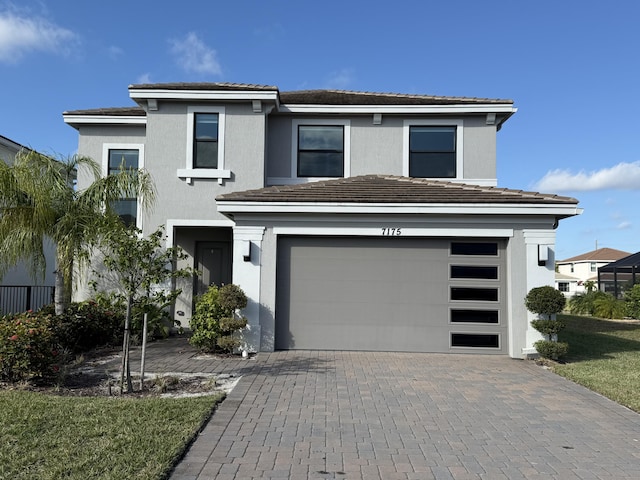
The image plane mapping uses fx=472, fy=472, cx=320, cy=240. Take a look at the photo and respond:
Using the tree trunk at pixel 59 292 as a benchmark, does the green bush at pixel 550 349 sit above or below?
below

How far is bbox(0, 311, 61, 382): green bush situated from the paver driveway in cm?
301

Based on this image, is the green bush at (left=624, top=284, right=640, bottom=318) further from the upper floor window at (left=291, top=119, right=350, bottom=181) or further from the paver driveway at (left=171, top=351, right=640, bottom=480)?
the upper floor window at (left=291, top=119, right=350, bottom=181)

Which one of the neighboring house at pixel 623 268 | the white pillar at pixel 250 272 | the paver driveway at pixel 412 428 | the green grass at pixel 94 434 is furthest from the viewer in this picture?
the neighboring house at pixel 623 268

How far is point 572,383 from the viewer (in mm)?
7965

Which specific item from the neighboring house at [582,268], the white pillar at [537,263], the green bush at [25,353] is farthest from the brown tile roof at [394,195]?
the neighboring house at [582,268]

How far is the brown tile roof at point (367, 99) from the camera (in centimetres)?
1319

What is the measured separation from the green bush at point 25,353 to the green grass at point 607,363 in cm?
857

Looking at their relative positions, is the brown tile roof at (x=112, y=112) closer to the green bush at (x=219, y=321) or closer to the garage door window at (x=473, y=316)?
the green bush at (x=219, y=321)

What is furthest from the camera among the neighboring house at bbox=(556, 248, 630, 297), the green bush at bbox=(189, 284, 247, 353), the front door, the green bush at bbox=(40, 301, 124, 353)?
the neighboring house at bbox=(556, 248, 630, 297)

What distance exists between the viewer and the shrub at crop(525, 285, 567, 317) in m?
9.41

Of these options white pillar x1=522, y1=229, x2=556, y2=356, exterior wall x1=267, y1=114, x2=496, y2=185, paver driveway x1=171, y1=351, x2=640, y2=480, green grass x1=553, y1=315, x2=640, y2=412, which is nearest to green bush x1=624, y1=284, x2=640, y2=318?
green grass x1=553, y1=315, x2=640, y2=412

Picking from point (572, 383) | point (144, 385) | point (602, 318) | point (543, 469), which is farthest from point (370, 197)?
point (602, 318)

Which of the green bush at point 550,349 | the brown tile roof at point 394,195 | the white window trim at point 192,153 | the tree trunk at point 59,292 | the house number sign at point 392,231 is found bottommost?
the green bush at point 550,349

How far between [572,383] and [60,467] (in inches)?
298
